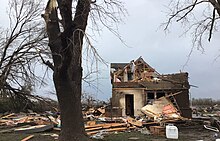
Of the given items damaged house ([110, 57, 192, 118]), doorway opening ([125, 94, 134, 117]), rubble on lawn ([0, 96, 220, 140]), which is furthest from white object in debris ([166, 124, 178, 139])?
doorway opening ([125, 94, 134, 117])

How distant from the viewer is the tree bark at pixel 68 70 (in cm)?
998

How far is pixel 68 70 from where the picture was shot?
1062 centimetres

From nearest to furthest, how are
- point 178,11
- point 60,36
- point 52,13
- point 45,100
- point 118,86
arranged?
point 60,36
point 52,13
point 178,11
point 45,100
point 118,86

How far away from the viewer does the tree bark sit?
9984mm

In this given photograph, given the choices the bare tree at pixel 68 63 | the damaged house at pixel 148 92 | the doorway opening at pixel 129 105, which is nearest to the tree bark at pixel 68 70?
the bare tree at pixel 68 63

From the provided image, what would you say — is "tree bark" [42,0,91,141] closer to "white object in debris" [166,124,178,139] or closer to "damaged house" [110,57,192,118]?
"white object in debris" [166,124,178,139]

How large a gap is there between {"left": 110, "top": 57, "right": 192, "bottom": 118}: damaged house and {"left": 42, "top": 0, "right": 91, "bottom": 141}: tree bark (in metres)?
16.1

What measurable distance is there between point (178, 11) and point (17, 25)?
48.3 feet

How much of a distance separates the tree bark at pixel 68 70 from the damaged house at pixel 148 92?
16106mm

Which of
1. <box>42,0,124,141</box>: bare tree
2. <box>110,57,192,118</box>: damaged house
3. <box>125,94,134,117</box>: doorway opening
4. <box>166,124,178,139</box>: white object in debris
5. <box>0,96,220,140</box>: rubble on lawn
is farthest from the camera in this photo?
<box>125,94,134,117</box>: doorway opening

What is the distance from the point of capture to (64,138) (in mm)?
11156

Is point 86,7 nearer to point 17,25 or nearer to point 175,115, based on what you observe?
point 17,25

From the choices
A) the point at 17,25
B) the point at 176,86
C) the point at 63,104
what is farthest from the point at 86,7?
the point at 176,86

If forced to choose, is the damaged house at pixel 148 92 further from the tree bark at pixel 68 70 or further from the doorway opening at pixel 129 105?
the tree bark at pixel 68 70
